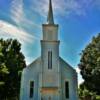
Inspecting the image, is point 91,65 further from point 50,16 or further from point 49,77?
point 50,16

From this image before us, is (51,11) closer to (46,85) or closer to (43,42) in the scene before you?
(43,42)

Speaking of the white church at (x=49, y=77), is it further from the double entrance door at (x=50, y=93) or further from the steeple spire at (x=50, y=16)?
the steeple spire at (x=50, y=16)

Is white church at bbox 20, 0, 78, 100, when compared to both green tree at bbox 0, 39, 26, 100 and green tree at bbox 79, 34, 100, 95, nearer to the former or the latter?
green tree at bbox 79, 34, 100, 95

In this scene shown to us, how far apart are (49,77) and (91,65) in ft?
26.8

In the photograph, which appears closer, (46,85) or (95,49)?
(46,85)

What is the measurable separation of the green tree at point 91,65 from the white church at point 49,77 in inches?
152

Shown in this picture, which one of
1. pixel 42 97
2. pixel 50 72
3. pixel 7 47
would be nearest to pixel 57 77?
pixel 50 72

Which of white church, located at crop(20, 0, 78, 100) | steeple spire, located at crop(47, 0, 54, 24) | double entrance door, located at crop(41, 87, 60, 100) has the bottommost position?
double entrance door, located at crop(41, 87, 60, 100)

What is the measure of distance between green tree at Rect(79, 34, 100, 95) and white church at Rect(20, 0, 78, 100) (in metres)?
3.85

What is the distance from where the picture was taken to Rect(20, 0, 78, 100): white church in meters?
34.3

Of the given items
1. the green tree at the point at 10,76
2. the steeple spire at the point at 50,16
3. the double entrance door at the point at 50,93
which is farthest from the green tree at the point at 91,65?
the green tree at the point at 10,76

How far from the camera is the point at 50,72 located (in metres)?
35.2

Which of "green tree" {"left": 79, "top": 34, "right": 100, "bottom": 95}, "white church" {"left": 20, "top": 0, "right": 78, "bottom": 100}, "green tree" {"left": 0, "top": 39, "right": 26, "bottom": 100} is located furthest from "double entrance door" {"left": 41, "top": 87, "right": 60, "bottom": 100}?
"green tree" {"left": 0, "top": 39, "right": 26, "bottom": 100}

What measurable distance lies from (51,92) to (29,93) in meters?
3.14
